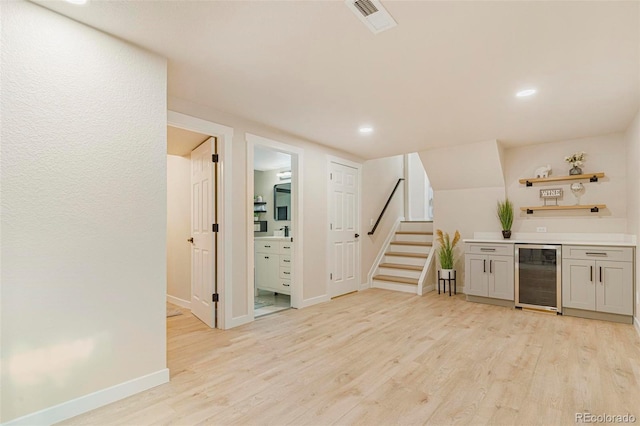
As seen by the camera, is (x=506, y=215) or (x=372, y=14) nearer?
(x=372, y=14)

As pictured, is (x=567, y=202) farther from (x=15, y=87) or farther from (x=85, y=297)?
(x=15, y=87)

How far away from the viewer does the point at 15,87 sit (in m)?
1.73

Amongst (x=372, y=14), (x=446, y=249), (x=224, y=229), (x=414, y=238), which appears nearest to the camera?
(x=372, y=14)

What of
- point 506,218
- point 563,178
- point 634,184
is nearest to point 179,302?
point 506,218

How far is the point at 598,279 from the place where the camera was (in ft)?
12.4

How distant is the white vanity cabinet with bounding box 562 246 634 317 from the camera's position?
11.9 ft

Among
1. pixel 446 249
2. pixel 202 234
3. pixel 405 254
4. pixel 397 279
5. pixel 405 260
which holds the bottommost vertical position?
pixel 397 279

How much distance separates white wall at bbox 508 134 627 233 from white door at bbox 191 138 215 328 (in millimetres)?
4378

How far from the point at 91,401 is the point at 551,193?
219 inches

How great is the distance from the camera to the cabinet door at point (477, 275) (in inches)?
181

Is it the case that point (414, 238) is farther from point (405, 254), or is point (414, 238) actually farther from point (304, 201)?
point (304, 201)

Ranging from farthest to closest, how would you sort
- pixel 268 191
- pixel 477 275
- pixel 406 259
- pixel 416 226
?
pixel 268 191, pixel 416 226, pixel 406 259, pixel 477 275

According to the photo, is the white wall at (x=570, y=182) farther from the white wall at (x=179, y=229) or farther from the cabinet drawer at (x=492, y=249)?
the white wall at (x=179, y=229)

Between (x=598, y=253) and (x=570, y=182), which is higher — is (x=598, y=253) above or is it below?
below
